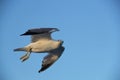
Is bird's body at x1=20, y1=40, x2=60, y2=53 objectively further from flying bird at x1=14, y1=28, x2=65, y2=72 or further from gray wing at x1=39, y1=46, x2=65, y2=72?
gray wing at x1=39, y1=46, x2=65, y2=72

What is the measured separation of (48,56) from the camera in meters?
Result: 9.88

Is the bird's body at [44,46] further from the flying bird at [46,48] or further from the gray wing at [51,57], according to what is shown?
the gray wing at [51,57]

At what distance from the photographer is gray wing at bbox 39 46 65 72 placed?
9.30m

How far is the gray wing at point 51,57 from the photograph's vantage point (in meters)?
9.30

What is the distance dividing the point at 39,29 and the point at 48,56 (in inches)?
56.1

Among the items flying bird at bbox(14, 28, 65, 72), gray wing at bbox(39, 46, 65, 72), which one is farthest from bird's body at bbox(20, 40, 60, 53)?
gray wing at bbox(39, 46, 65, 72)

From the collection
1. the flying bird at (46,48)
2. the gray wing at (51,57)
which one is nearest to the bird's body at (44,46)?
the flying bird at (46,48)

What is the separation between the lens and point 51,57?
32.0 ft

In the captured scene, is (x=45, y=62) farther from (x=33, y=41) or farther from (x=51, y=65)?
(x=33, y=41)

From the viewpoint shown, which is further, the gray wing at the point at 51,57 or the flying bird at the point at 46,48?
the gray wing at the point at 51,57

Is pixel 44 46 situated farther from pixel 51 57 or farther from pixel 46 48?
pixel 51 57

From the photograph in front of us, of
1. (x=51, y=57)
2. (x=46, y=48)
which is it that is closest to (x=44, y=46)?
(x=46, y=48)

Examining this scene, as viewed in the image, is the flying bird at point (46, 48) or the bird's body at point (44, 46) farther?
the bird's body at point (44, 46)

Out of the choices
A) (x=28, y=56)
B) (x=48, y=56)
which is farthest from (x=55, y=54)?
(x=28, y=56)
